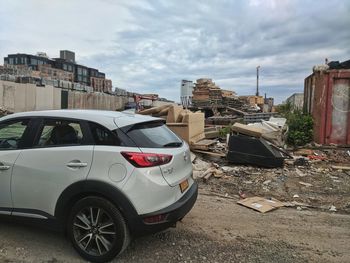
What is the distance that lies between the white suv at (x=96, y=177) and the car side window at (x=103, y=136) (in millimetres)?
12

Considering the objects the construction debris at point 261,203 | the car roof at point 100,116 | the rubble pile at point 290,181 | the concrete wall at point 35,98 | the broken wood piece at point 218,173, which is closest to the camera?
the car roof at point 100,116

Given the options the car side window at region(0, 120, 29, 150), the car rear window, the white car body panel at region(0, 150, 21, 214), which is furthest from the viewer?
the car side window at region(0, 120, 29, 150)

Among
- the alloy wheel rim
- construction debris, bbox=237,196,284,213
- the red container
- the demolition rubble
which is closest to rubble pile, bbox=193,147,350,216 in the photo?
the demolition rubble

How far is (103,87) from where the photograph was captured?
61.5m

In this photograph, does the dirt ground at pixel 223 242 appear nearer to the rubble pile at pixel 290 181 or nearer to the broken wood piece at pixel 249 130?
the rubble pile at pixel 290 181

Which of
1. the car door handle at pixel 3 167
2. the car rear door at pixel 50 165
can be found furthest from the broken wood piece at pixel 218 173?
the car door handle at pixel 3 167

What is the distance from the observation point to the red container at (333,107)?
41.0ft

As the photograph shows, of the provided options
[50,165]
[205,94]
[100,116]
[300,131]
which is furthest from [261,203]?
[205,94]

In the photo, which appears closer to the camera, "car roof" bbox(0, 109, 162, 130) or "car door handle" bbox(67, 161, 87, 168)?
"car door handle" bbox(67, 161, 87, 168)

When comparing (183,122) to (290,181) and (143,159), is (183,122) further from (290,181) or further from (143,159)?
(143,159)

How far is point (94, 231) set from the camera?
14.0 ft

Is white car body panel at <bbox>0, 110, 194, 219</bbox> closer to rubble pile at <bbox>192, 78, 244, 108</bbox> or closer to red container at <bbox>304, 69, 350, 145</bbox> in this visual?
red container at <bbox>304, 69, 350, 145</bbox>

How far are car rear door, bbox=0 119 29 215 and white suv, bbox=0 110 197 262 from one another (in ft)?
0.04

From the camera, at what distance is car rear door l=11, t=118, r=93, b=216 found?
427 cm
